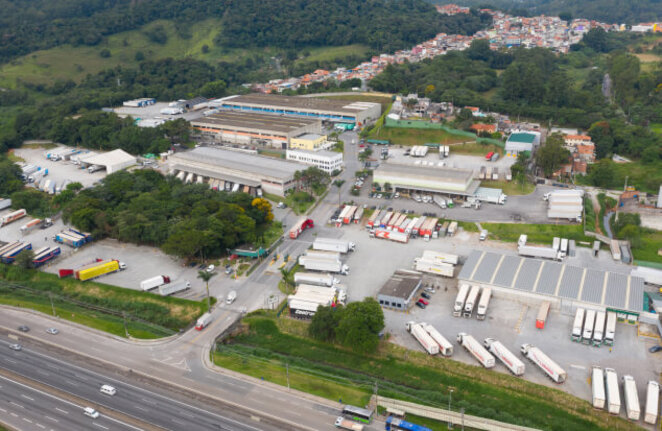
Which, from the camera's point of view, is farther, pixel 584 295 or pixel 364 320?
pixel 584 295

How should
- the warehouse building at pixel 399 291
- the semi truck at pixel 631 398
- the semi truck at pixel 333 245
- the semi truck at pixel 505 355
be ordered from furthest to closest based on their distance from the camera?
1. the semi truck at pixel 333 245
2. the warehouse building at pixel 399 291
3. the semi truck at pixel 505 355
4. the semi truck at pixel 631 398

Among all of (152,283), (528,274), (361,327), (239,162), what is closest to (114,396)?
(152,283)

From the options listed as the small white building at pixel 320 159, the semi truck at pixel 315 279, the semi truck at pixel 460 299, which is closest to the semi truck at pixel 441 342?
the semi truck at pixel 460 299

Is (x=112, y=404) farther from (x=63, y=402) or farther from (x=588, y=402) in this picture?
(x=588, y=402)

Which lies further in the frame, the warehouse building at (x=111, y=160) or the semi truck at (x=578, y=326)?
the warehouse building at (x=111, y=160)

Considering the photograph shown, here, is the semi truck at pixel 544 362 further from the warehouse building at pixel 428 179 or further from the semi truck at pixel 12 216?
the semi truck at pixel 12 216

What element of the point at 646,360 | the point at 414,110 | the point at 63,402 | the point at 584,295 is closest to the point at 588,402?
the point at 646,360

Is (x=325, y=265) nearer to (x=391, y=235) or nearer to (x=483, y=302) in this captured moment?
(x=391, y=235)

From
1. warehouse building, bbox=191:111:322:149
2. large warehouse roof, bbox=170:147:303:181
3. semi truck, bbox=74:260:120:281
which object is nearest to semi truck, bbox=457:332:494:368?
semi truck, bbox=74:260:120:281
